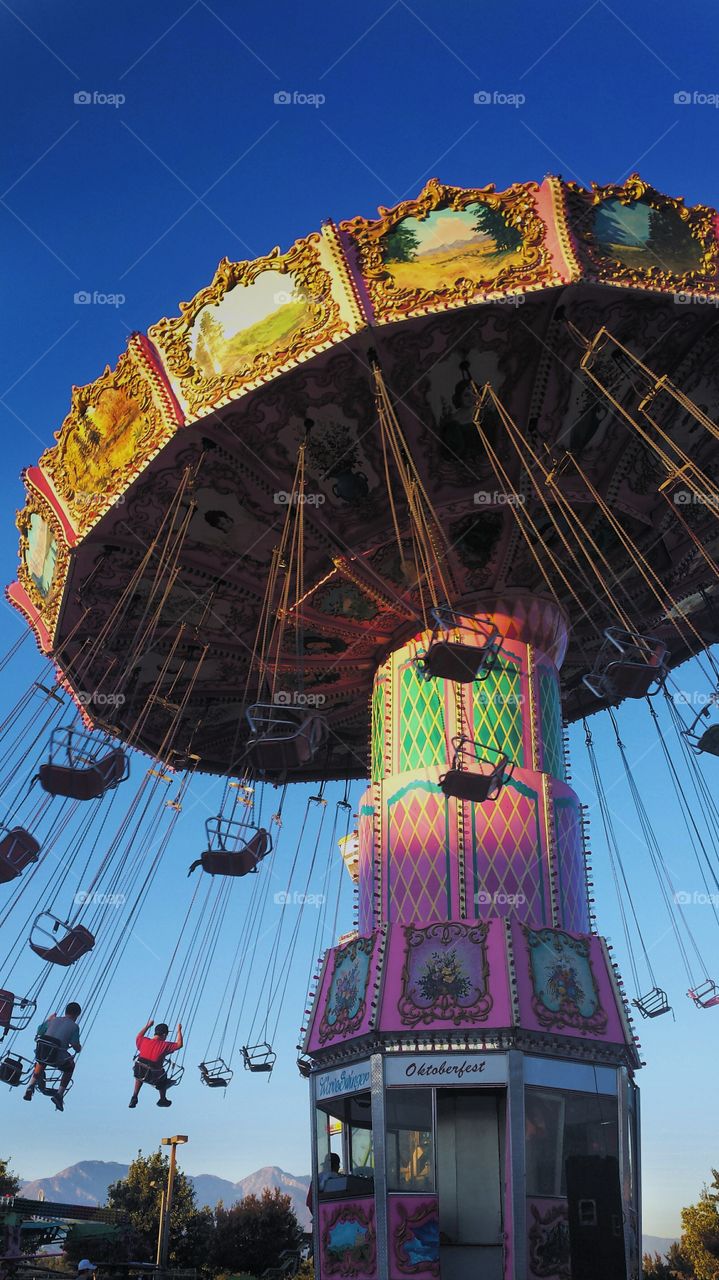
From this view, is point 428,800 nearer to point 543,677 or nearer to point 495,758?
point 495,758

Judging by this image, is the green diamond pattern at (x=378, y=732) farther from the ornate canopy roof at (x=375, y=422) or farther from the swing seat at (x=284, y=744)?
the swing seat at (x=284, y=744)

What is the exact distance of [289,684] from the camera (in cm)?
1755

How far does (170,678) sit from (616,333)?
29.0 feet

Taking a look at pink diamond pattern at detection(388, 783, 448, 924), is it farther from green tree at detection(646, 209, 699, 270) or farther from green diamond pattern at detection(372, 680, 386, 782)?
green tree at detection(646, 209, 699, 270)

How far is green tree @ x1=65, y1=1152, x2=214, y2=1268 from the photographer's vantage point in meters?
34.9

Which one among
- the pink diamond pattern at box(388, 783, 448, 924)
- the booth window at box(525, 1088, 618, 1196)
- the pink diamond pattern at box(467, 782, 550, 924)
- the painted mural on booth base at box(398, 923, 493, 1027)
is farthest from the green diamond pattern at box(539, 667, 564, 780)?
the booth window at box(525, 1088, 618, 1196)

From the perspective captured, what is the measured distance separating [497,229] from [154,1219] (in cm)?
3472

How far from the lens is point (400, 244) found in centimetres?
1241
